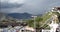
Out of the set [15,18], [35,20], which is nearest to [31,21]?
[35,20]

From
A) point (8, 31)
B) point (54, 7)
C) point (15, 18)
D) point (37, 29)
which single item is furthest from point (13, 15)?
point (54, 7)

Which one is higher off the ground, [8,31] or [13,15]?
[13,15]

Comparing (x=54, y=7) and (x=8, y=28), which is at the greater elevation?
(x=54, y=7)

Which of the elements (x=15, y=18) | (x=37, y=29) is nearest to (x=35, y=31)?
(x=37, y=29)

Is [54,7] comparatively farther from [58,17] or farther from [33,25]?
[33,25]

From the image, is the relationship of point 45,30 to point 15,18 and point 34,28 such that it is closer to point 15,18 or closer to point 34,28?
point 34,28

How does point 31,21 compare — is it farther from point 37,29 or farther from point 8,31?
point 8,31

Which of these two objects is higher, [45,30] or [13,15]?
[13,15]
